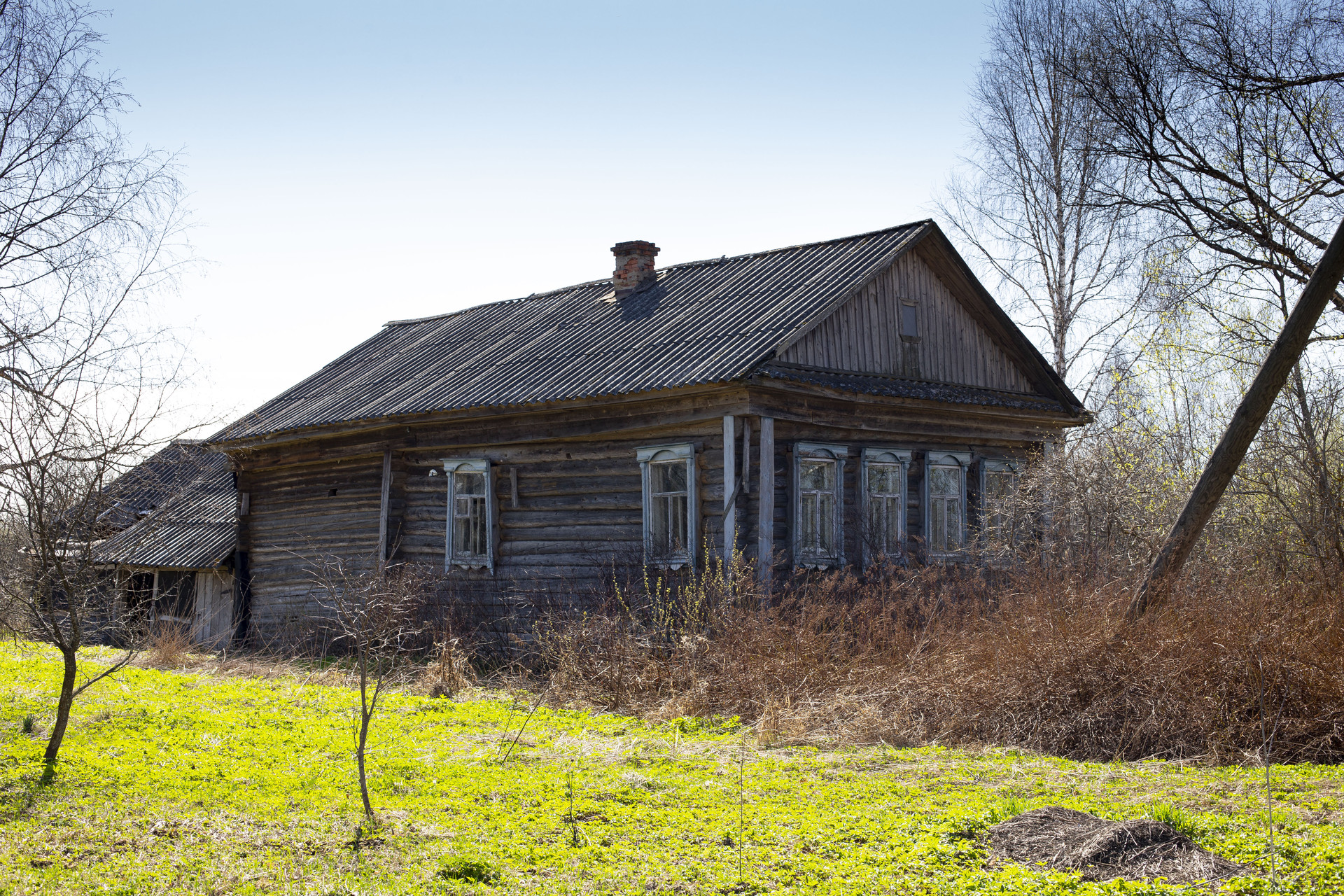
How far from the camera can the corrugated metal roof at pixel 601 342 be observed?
13273mm

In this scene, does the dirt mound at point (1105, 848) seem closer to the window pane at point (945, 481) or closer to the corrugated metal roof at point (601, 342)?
the corrugated metal roof at point (601, 342)

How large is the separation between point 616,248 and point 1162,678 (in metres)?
12.2

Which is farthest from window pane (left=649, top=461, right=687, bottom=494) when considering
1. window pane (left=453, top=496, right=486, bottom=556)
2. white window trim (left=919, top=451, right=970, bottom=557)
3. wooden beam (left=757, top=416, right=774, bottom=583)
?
white window trim (left=919, top=451, right=970, bottom=557)

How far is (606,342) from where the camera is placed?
15.3 metres

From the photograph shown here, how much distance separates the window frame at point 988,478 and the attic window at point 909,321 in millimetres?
2066

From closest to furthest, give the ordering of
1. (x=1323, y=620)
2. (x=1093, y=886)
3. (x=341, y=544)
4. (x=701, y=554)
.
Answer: (x=1093, y=886) < (x=1323, y=620) < (x=701, y=554) < (x=341, y=544)

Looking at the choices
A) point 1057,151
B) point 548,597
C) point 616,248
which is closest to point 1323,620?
point 548,597

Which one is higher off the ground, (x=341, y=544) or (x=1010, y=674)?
(x=341, y=544)

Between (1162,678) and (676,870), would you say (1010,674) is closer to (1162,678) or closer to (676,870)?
(1162,678)

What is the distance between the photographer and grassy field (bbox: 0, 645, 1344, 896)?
16.3 ft

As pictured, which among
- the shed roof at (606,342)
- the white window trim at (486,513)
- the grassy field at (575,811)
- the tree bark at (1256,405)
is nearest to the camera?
the grassy field at (575,811)

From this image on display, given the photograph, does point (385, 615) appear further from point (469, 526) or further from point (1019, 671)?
point (1019, 671)

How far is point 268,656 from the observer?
51.3 feet

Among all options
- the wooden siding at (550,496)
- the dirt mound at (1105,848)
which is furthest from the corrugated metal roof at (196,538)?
the dirt mound at (1105,848)
